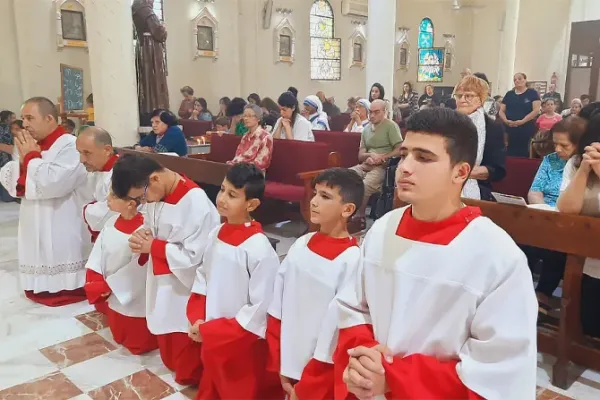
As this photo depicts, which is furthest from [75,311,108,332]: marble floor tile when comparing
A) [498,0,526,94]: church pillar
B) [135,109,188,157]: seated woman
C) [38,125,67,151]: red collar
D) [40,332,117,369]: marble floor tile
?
[498,0,526,94]: church pillar

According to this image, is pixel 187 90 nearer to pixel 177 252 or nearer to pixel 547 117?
pixel 547 117

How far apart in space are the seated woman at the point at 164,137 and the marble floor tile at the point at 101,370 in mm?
3219

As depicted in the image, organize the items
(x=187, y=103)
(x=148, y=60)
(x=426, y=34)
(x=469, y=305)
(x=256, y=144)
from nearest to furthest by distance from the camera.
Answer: (x=469, y=305)
(x=256, y=144)
(x=148, y=60)
(x=187, y=103)
(x=426, y=34)

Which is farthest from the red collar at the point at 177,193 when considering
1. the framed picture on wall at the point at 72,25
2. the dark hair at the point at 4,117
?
the framed picture on wall at the point at 72,25

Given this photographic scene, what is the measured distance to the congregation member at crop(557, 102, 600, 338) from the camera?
2906mm

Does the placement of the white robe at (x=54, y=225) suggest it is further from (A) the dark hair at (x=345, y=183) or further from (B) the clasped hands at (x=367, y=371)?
(B) the clasped hands at (x=367, y=371)

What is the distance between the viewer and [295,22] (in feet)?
51.2

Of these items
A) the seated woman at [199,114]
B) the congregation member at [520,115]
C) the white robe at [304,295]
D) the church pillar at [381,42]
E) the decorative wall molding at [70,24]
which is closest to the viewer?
the white robe at [304,295]

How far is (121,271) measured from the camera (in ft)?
11.3

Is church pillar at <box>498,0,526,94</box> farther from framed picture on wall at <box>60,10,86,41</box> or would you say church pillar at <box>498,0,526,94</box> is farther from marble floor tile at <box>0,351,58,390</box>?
marble floor tile at <box>0,351,58,390</box>

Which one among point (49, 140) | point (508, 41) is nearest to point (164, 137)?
point (49, 140)

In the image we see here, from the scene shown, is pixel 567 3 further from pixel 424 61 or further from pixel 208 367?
pixel 208 367

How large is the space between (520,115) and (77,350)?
6.16 meters

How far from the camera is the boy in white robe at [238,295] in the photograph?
258cm
